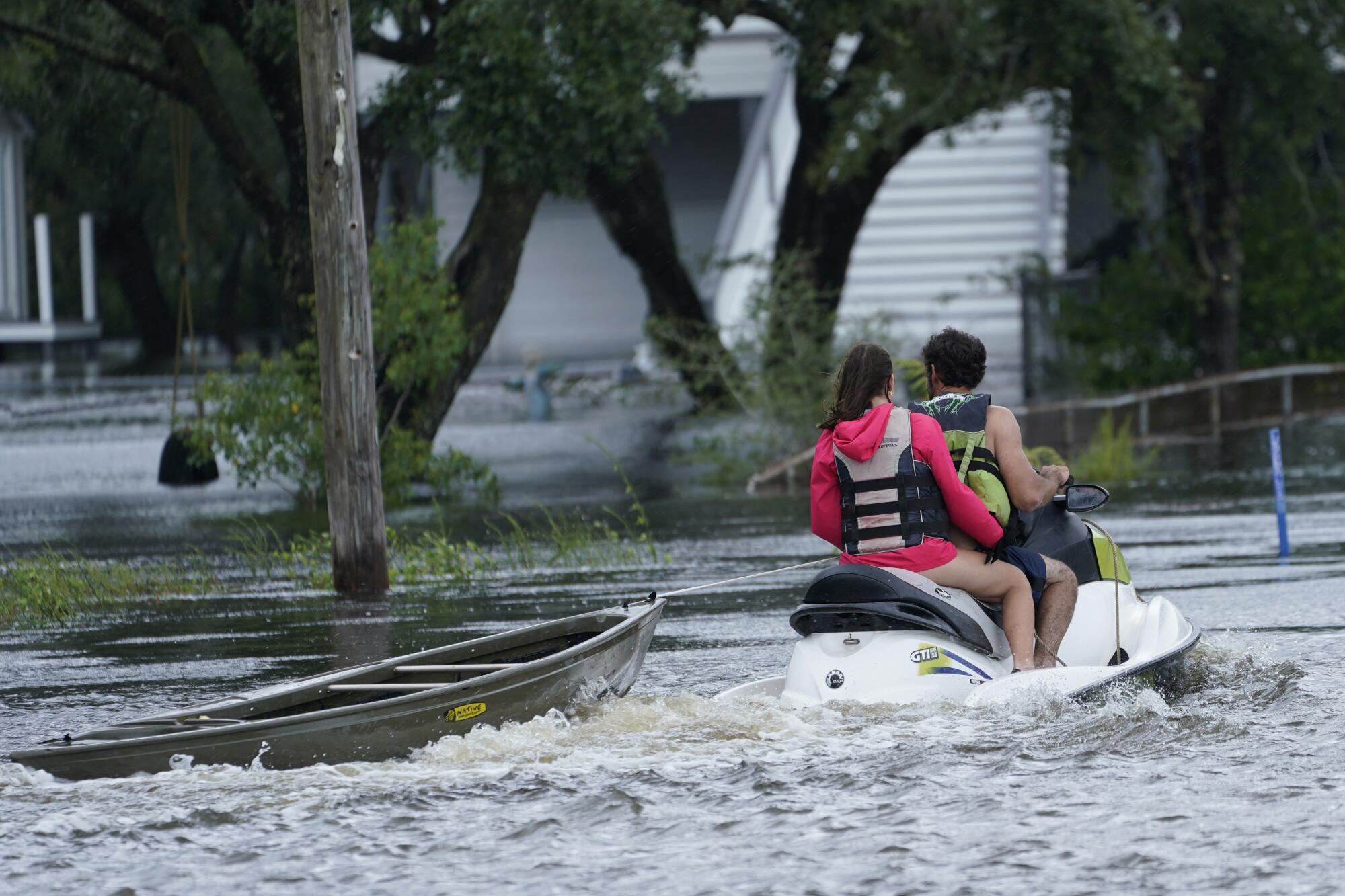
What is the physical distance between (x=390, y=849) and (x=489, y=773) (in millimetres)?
810

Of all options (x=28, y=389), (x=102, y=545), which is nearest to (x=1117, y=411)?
(x=102, y=545)

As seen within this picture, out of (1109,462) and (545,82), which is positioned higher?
(545,82)

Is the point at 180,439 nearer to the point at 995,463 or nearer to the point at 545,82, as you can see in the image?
the point at 545,82

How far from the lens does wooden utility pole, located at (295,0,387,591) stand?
36.7 feet

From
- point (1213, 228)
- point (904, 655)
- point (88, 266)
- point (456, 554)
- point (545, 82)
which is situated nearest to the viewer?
point (904, 655)

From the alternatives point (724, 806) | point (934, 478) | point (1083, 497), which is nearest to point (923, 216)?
point (1083, 497)

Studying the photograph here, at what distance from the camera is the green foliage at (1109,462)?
17266mm

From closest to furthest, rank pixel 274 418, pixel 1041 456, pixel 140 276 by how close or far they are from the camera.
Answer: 1. pixel 1041 456
2. pixel 274 418
3. pixel 140 276

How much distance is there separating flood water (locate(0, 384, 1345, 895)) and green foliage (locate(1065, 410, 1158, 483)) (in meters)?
7.22

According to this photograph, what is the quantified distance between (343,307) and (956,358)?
509cm

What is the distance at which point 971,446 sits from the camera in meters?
7.16

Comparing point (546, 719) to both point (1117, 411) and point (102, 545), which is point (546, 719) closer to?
point (102, 545)

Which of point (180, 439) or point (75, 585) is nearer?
point (75, 585)

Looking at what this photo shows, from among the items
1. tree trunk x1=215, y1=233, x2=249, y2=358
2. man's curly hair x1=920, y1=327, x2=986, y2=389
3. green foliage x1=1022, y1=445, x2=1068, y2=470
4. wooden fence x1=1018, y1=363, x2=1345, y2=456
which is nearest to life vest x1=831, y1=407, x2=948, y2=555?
man's curly hair x1=920, y1=327, x2=986, y2=389
